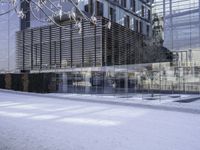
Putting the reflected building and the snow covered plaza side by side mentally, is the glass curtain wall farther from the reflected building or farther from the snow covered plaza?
the reflected building

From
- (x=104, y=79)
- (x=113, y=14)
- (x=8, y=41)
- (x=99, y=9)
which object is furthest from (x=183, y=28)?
(x=8, y=41)

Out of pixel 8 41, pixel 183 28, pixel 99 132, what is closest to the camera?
pixel 99 132

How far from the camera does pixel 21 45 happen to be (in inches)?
1756

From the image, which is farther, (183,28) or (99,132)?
(183,28)

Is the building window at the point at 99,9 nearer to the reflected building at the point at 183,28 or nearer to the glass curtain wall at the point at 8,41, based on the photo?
the reflected building at the point at 183,28

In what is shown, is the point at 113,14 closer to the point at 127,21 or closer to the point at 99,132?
the point at 127,21

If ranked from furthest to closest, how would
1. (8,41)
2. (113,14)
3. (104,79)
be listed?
(8,41)
(113,14)
(104,79)

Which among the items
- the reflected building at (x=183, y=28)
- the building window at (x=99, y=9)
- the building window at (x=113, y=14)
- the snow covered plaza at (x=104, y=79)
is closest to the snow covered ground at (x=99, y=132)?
the snow covered plaza at (x=104, y=79)

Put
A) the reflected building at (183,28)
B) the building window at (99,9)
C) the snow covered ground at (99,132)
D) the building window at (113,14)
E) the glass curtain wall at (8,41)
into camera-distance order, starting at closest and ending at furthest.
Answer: the snow covered ground at (99,132) < the building window at (99,9) < the building window at (113,14) < the reflected building at (183,28) < the glass curtain wall at (8,41)

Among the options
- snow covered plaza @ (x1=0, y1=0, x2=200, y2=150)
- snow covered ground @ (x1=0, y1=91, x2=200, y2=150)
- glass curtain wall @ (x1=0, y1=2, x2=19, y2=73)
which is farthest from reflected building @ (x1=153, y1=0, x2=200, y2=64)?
snow covered ground @ (x1=0, y1=91, x2=200, y2=150)

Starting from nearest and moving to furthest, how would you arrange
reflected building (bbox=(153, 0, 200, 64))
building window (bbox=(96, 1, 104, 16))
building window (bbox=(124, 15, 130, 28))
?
building window (bbox=(96, 1, 104, 16))
reflected building (bbox=(153, 0, 200, 64))
building window (bbox=(124, 15, 130, 28))

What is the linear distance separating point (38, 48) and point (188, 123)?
32071mm

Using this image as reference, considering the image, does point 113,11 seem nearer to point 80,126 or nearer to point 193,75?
point 193,75

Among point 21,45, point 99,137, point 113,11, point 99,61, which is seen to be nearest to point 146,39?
point 113,11
